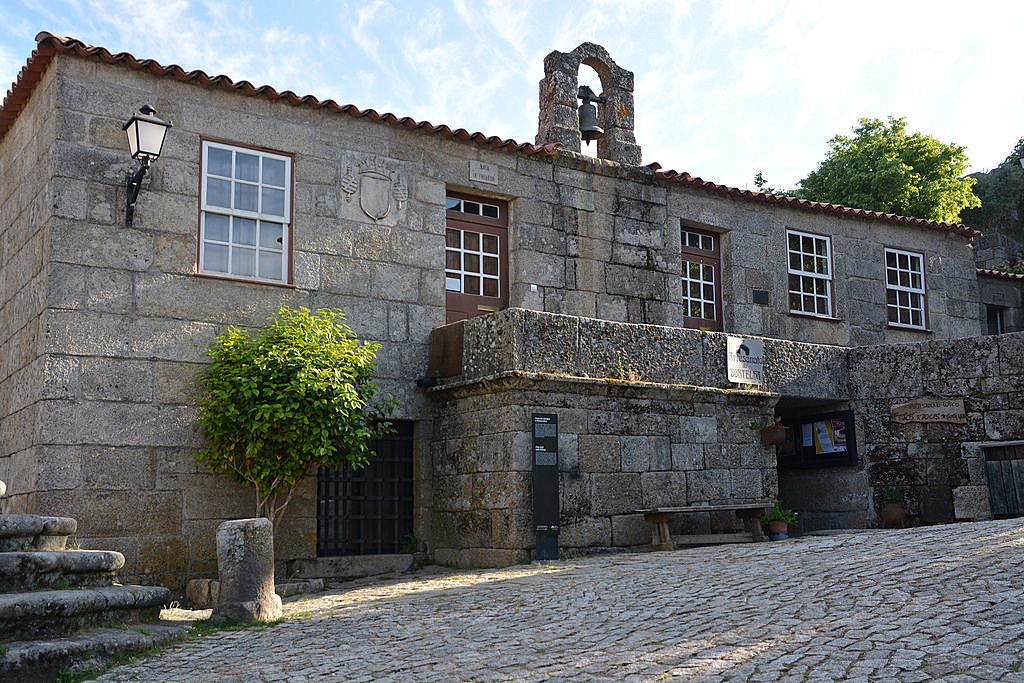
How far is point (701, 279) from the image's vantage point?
12453 mm

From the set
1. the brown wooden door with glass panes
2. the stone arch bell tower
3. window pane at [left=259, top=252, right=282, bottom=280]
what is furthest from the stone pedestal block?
the stone arch bell tower

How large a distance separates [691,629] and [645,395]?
4463 millimetres

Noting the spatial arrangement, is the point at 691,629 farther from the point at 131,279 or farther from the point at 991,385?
the point at 991,385

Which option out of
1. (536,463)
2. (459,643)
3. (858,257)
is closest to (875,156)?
(858,257)

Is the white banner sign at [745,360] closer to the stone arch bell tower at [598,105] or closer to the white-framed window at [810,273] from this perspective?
the white-framed window at [810,273]

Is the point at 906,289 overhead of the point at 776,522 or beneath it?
overhead

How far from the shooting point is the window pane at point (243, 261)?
9281mm

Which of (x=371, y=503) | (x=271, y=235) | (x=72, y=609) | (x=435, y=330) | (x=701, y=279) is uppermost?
(x=701, y=279)

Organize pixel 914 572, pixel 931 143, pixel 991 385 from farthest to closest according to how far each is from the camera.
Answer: pixel 931 143, pixel 991 385, pixel 914 572

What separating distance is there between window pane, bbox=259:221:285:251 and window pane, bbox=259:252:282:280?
0.25 ft

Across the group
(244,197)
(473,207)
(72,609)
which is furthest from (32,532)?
(473,207)

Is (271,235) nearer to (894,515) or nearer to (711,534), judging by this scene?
(711,534)

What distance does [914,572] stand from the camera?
20.6 ft

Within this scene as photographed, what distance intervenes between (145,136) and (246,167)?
4.25 feet
